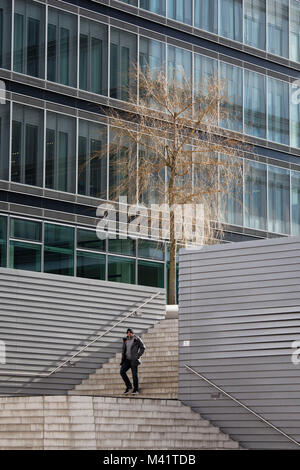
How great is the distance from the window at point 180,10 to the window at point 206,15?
39 cm

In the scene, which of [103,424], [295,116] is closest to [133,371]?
[103,424]

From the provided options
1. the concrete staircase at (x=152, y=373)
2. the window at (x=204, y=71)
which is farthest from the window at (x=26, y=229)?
the window at (x=204, y=71)

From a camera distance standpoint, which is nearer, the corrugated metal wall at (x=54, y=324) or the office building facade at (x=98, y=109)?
the corrugated metal wall at (x=54, y=324)

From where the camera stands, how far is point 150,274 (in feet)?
116

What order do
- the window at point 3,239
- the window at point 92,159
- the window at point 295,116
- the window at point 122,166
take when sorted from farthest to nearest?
1. the window at point 295,116
2. the window at point 122,166
3. the window at point 92,159
4. the window at point 3,239

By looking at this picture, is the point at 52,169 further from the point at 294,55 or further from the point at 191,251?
the point at 294,55

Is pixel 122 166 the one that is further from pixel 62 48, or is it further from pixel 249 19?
pixel 249 19

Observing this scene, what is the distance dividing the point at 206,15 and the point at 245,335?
722 inches

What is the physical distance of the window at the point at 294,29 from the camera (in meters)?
42.8

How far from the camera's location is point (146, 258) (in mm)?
35125

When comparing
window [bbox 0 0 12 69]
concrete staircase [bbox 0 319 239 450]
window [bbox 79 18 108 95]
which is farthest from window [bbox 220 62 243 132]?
concrete staircase [bbox 0 319 239 450]

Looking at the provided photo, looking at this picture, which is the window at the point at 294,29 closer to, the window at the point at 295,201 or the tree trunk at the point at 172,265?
the window at the point at 295,201

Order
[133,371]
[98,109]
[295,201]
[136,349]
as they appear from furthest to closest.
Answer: [295,201] → [98,109] → [136,349] → [133,371]

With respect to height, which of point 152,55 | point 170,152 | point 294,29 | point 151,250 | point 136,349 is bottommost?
point 136,349
